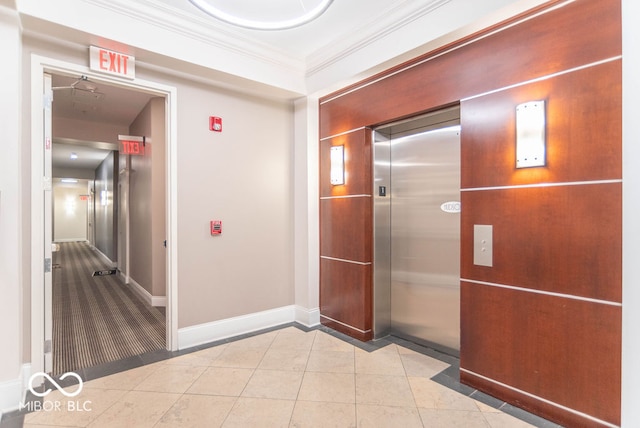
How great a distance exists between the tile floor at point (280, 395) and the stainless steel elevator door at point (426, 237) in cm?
39

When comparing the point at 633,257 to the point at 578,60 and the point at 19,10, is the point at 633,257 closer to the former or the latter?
the point at 578,60

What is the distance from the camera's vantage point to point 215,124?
12.3 ft

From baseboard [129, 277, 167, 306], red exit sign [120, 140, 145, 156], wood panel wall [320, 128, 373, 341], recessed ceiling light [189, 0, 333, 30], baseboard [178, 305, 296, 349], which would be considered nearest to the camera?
recessed ceiling light [189, 0, 333, 30]

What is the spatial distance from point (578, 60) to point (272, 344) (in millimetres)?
3694

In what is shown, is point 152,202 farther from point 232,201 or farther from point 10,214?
point 10,214

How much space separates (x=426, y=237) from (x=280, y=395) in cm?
212

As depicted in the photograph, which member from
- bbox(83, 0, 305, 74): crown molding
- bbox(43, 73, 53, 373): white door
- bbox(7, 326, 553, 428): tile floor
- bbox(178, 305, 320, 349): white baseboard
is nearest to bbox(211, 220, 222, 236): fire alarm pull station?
bbox(178, 305, 320, 349): white baseboard

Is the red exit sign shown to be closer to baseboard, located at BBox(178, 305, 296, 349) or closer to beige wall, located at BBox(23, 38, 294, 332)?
beige wall, located at BBox(23, 38, 294, 332)

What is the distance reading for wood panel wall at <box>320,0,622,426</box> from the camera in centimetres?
201

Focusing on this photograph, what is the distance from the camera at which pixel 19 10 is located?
240 centimetres

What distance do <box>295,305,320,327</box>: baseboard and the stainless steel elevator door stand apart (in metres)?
1.00

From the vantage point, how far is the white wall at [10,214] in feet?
7.99

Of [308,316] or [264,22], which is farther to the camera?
[308,316]

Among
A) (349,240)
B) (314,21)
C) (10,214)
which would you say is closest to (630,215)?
(349,240)
